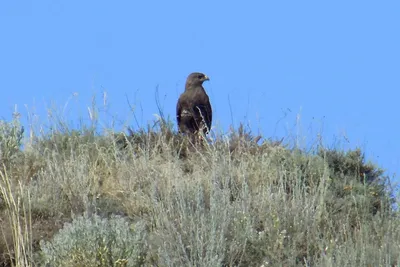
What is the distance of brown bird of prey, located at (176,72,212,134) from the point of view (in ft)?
47.9

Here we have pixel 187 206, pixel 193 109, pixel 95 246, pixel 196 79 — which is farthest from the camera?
pixel 196 79

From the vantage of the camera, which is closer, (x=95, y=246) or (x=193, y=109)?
(x=95, y=246)

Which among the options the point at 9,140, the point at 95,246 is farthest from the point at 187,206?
the point at 9,140

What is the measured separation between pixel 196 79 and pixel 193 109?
80 centimetres

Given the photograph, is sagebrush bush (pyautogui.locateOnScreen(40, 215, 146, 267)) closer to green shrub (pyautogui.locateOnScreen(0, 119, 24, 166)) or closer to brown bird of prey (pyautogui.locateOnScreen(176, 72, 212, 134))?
green shrub (pyautogui.locateOnScreen(0, 119, 24, 166))

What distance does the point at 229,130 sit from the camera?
1259 centimetres

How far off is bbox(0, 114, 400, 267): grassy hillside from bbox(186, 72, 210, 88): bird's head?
2.88 metres

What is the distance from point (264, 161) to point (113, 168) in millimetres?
1697

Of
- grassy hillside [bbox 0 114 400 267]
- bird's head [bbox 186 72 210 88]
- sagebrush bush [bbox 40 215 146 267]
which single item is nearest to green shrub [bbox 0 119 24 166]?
grassy hillside [bbox 0 114 400 267]

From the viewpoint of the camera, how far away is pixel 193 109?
14.7 metres

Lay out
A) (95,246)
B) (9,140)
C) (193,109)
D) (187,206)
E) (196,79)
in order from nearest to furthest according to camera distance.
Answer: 1. (95,246)
2. (187,206)
3. (9,140)
4. (193,109)
5. (196,79)

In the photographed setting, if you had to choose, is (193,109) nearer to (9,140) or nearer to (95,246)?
(9,140)

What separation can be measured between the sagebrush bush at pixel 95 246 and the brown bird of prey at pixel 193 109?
649cm

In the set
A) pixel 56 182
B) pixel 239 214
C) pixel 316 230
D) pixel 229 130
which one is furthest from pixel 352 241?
pixel 229 130
